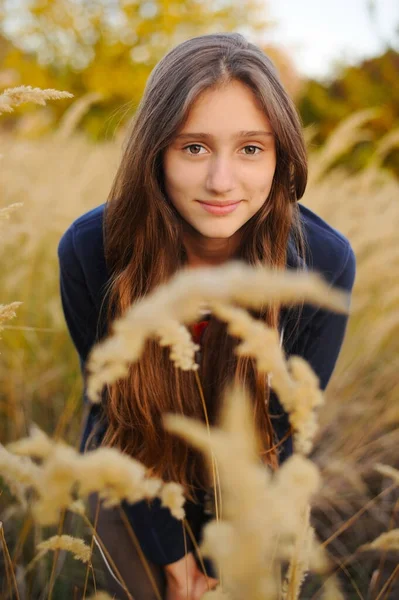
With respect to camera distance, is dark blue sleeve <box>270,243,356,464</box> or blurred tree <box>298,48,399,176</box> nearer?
dark blue sleeve <box>270,243,356,464</box>

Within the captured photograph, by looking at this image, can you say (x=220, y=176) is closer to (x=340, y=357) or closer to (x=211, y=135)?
(x=211, y=135)

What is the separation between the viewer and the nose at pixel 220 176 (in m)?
1.27

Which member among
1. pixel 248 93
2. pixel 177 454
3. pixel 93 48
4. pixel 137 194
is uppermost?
pixel 93 48

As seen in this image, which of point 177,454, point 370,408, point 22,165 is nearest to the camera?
point 177,454

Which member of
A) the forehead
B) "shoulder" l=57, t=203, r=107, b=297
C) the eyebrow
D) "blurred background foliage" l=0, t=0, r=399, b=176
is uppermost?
"blurred background foliage" l=0, t=0, r=399, b=176

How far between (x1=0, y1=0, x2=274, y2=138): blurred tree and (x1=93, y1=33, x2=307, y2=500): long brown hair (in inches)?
248

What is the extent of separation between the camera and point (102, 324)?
164 cm

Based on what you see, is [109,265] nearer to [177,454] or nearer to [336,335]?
[177,454]

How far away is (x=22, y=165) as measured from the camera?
10.5 feet

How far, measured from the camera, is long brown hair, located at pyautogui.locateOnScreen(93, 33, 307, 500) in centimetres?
140

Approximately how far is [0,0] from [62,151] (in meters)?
5.24

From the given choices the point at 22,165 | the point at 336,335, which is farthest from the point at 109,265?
the point at 22,165

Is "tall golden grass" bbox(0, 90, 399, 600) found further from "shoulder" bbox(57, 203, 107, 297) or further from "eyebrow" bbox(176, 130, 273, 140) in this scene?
"eyebrow" bbox(176, 130, 273, 140)

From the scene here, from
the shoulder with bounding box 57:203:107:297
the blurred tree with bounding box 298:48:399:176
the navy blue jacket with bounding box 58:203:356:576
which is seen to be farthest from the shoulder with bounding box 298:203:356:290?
the blurred tree with bounding box 298:48:399:176
